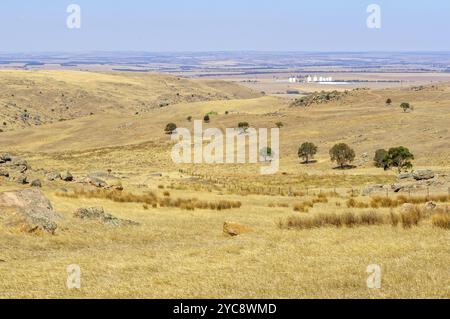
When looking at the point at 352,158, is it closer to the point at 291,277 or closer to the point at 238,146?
the point at 238,146

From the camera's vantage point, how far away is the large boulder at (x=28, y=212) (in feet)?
71.9

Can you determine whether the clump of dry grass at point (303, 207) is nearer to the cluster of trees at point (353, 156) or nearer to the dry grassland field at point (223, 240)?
the dry grassland field at point (223, 240)

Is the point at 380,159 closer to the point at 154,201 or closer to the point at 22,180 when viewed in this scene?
the point at 154,201

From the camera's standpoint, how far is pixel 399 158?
58.8 metres

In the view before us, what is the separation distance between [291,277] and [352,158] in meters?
54.1

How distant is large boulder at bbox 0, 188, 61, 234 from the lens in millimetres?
21922

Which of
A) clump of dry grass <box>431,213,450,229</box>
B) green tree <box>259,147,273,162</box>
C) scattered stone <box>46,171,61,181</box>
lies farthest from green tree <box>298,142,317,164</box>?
clump of dry grass <box>431,213,450,229</box>

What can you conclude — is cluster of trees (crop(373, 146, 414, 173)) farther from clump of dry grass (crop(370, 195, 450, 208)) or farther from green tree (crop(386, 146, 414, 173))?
clump of dry grass (crop(370, 195, 450, 208))

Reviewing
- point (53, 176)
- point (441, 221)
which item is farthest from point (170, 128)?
point (441, 221)

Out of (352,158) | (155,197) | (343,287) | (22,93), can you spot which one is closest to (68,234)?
(343,287)

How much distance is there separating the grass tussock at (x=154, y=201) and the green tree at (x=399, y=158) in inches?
1191

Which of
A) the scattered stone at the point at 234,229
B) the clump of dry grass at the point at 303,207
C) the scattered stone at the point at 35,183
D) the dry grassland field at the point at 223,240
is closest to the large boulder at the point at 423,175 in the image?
the dry grassland field at the point at 223,240

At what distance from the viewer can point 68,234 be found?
72.1ft
